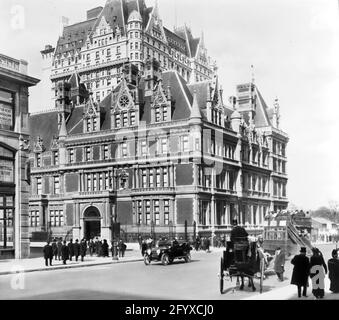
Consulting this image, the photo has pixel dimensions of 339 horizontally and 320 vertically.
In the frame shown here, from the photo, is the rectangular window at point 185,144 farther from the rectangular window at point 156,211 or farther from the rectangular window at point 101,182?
the rectangular window at point 101,182

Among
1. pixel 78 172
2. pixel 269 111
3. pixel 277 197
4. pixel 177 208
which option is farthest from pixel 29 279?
pixel 269 111

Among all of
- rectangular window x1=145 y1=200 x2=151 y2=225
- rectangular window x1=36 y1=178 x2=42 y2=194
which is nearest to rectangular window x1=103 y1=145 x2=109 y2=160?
rectangular window x1=145 y1=200 x2=151 y2=225

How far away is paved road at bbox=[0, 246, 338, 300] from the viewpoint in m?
16.1

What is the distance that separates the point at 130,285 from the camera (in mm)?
18891

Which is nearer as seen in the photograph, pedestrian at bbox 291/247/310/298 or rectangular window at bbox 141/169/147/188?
pedestrian at bbox 291/247/310/298

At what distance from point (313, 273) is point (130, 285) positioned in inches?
268

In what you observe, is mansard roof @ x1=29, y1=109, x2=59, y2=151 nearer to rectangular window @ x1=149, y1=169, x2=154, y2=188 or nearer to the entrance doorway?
the entrance doorway

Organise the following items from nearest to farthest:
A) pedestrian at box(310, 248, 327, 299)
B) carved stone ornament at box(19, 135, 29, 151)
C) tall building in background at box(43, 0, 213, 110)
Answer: pedestrian at box(310, 248, 327, 299) < carved stone ornament at box(19, 135, 29, 151) < tall building in background at box(43, 0, 213, 110)

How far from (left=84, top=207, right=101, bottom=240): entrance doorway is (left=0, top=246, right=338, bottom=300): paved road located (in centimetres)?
3367

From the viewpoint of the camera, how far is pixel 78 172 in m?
60.9

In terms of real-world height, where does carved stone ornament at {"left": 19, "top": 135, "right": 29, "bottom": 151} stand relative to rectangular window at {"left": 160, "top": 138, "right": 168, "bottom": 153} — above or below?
below

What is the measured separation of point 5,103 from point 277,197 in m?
51.3

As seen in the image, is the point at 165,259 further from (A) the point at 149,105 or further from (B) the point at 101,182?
(B) the point at 101,182

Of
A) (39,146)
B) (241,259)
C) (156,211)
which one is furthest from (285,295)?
(39,146)
